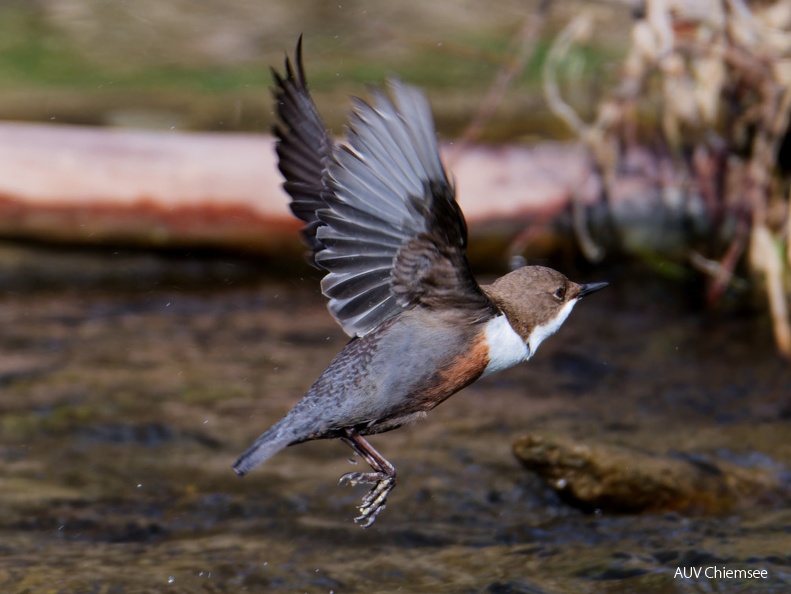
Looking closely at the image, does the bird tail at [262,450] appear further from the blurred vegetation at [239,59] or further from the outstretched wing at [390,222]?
the blurred vegetation at [239,59]

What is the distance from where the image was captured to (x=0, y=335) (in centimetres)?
696

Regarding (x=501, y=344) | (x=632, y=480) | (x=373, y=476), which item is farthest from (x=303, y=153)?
(x=632, y=480)

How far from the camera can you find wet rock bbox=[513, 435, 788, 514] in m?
4.91

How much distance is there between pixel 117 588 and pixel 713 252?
15.8 ft

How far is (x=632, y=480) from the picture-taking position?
4918mm

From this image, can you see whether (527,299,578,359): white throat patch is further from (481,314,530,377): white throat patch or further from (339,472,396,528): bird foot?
(339,472,396,528): bird foot

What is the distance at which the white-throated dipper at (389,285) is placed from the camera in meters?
3.38

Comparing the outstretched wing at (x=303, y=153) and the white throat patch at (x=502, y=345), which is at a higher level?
the outstretched wing at (x=303, y=153)

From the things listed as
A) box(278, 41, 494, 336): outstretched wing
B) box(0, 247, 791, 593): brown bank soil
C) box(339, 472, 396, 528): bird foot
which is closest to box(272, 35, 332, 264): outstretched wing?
box(278, 41, 494, 336): outstretched wing

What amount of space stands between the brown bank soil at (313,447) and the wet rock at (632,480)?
0.13 feet

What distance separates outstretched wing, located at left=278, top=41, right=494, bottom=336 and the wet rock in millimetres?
1391

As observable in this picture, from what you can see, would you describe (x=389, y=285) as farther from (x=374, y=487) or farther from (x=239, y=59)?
(x=239, y=59)

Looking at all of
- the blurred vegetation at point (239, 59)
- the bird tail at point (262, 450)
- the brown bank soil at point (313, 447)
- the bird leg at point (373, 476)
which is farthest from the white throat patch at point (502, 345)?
the blurred vegetation at point (239, 59)

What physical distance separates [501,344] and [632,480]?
1432 millimetres
